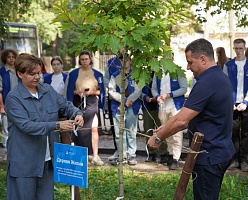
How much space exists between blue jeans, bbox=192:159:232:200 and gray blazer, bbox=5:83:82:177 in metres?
1.33

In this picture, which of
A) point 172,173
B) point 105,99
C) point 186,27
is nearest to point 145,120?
point 105,99

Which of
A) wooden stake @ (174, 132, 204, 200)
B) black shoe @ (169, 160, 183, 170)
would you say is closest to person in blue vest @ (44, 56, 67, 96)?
black shoe @ (169, 160, 183, 170)

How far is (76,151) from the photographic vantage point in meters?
4.54

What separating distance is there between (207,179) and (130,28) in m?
1.46

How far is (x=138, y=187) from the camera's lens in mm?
7754

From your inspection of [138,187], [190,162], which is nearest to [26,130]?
[190,162]

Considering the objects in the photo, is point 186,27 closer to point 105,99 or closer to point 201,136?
point 105,99

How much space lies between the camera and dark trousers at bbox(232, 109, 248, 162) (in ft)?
29.6

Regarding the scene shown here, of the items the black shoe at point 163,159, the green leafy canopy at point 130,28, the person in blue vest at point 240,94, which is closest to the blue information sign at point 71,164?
the green leafy canopy at point 130,28

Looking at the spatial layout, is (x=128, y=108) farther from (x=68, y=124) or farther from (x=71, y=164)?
(x=71, y=164)

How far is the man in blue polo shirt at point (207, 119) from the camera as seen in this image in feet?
14.9

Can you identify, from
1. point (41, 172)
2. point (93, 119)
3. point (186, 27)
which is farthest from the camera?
point (186, 27)

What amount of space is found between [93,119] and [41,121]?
464 centimetres

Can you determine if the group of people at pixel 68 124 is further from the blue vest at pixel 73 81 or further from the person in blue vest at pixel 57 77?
the person in blue vest at pixel 57 77
